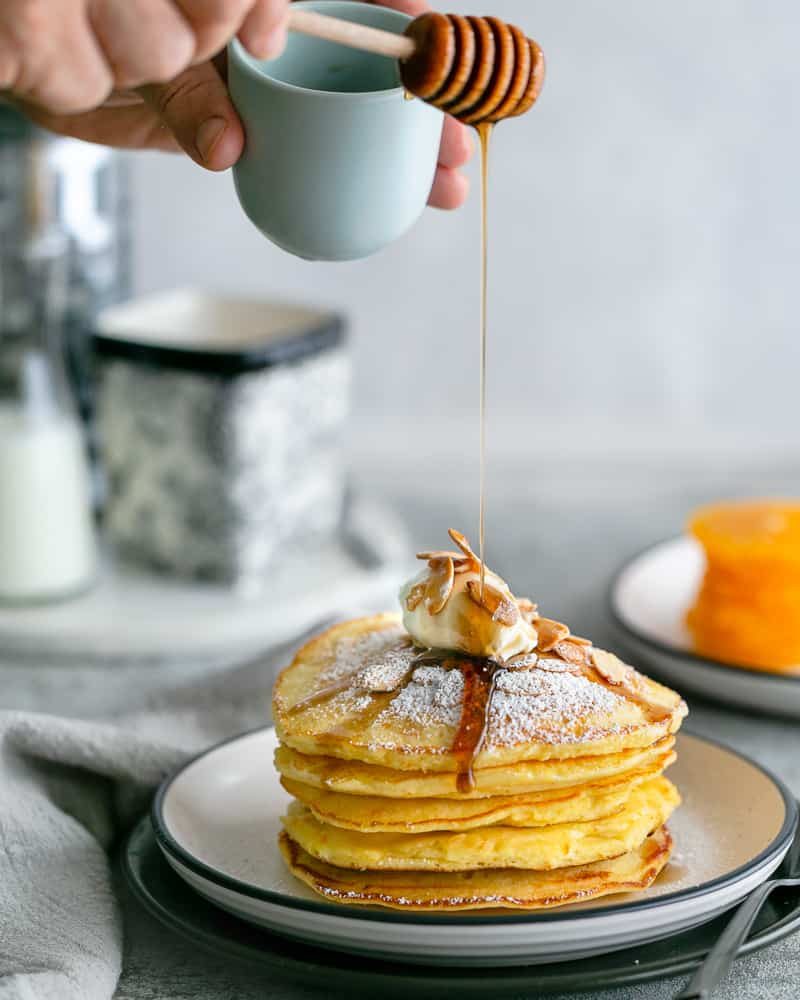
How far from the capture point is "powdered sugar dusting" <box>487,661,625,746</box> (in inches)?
36.8

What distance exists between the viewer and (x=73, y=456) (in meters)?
1.98

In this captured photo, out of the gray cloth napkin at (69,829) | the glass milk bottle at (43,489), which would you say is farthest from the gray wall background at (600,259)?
the gray cloth napkin at (69,829)

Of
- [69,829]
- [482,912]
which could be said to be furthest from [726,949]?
[69,829]

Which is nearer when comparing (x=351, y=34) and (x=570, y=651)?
(x=351, y=34)

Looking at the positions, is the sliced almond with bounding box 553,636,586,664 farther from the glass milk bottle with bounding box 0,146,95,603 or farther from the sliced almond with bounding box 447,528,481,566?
the glass milk bottle with bounding box 0,146,95,603

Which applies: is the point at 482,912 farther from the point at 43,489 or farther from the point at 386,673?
the point at 43,489

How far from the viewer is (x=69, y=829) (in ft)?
3.79

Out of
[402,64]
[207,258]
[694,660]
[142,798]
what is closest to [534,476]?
[207,258]

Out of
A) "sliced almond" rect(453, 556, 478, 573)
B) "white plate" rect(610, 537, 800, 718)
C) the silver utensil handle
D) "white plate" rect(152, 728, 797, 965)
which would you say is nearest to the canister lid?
"white plate" rect(610, 537, 800, 718)

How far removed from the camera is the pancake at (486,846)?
3.10 feet

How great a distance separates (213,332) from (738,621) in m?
0.98

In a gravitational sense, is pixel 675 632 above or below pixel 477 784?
below

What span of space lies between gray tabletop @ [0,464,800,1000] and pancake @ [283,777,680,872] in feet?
0.28

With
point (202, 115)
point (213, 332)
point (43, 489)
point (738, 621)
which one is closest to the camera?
point (202, 115)
